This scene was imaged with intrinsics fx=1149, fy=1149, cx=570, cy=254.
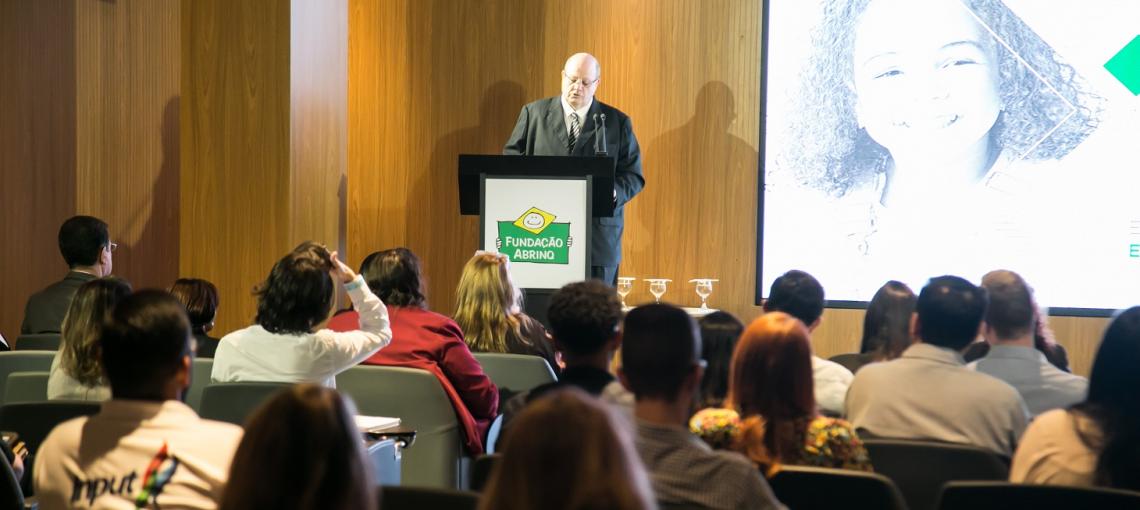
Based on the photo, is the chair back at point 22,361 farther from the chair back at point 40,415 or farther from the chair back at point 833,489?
the chair back at point 833,489

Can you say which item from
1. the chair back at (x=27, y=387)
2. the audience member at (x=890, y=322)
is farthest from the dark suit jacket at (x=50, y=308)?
the audience member at (x=890, y=322)

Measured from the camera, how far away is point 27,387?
3.67 m

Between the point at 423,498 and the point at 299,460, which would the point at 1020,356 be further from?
the point at 299,460

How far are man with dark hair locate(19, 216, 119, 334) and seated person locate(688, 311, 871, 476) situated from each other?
3401 millimetres

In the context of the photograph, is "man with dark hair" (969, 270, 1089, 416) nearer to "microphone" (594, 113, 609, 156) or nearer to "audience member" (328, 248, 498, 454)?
"audience member" (328, 248, 498, 454)

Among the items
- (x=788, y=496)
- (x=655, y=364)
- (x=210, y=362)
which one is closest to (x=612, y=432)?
(x=655, y=364)

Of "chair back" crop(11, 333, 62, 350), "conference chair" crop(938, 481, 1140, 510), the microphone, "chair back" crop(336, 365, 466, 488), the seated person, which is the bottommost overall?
"chair back" crop(336, 365, 466, 488)

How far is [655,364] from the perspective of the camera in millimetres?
2047

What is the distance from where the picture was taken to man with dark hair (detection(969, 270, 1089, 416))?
10.9 ft

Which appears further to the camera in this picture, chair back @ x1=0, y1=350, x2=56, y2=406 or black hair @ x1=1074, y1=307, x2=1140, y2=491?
chair back @ x1=0, y1=350, x2=56, y2=406

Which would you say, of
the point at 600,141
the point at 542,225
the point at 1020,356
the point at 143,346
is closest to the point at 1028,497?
the point at 1020,356

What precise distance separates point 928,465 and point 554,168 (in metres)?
3.63

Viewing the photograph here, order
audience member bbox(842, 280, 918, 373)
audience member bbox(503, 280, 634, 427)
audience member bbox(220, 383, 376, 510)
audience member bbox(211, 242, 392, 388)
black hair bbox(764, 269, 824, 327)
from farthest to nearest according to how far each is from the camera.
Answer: audience member bbox(842, 280, 918, 373) < black hair bbox(764, 269, 824, 327) < audience member bbox(211, 242, 392, 388) < audience member bbox(503, 280, 634, 427) < audience member bbox(220, 383, 376, 510)

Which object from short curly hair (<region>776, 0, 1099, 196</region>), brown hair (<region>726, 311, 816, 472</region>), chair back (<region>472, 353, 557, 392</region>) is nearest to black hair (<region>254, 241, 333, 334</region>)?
chair back (<region>472, 353, 557, 392</region>)
